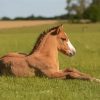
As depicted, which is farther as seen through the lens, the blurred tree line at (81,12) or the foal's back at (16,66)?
the blurred tree line at (81,12)

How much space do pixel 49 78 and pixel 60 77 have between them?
0.26m

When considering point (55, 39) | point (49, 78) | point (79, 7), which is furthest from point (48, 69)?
point (79, 7)

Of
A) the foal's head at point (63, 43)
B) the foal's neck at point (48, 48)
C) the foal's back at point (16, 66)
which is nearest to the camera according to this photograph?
the foal's back at point (16, 66)

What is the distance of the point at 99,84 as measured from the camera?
10.9 meters

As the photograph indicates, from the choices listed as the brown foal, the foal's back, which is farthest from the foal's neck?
the foal's back

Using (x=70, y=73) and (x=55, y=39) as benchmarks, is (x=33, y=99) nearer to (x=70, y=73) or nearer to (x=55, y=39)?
(x=70, y=73)

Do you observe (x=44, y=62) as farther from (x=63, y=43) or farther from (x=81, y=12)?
(x=81, y=12)

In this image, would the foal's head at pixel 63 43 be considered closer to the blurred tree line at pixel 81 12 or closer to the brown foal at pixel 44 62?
the brown foal at pixel 44 62

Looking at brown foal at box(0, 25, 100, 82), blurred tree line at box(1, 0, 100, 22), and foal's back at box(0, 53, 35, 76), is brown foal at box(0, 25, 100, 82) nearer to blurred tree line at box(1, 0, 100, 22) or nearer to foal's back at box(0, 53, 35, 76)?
foal's back at box(0, 53, 35, 76)

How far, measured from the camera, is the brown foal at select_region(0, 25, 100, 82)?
11352 mm

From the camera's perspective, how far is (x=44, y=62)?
1146 cm

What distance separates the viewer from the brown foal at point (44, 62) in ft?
37.2

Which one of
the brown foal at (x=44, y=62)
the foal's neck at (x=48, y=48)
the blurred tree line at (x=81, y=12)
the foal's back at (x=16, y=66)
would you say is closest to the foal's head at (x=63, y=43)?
the brown foal at (x=44, y=62)

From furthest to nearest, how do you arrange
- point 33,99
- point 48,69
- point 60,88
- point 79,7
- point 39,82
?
point 79,7, point 48,69, point 39,82, point 60,88, point 33,99
